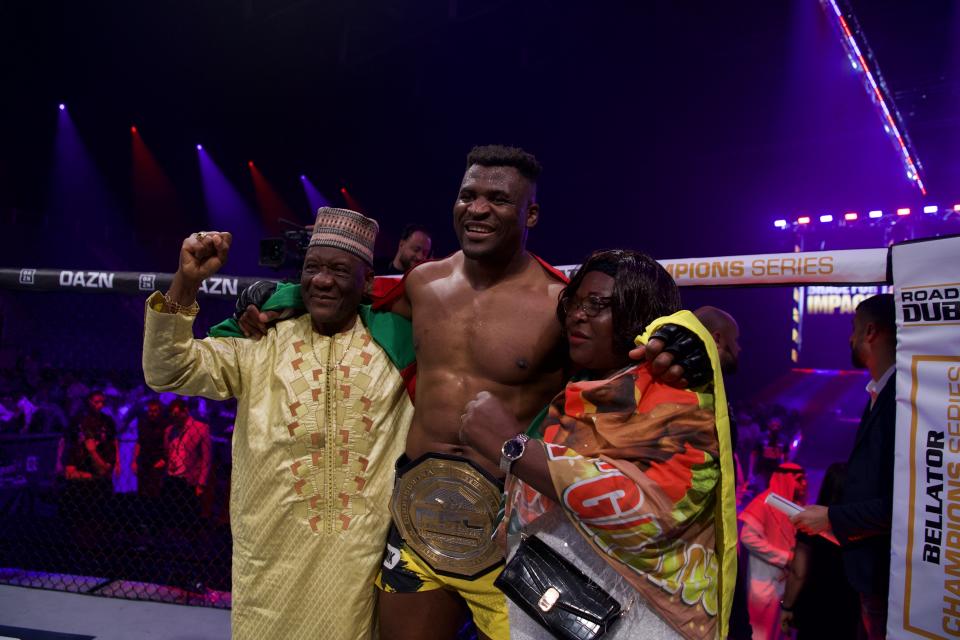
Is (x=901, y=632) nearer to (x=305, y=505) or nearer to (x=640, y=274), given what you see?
(x=640, y=274)

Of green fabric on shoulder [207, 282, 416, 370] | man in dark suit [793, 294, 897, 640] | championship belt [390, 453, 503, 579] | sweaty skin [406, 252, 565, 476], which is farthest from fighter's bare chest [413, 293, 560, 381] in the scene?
man in dark suit [793, 294, 897, 640]

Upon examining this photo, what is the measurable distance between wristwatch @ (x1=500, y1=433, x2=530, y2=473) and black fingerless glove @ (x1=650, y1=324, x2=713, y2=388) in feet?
1.17

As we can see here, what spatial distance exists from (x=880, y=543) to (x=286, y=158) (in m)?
13.7

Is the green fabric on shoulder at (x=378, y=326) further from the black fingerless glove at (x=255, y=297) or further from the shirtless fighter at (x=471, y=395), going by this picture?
the shirtless fighter at (x=471, y=395)

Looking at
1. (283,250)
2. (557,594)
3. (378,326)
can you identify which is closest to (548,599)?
(557,594)

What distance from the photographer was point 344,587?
1.99 metres

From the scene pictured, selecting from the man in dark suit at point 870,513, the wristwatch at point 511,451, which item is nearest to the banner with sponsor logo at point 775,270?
the man in dark suit at point 870,513

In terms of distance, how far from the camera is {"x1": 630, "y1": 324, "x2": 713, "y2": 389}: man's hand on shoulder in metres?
1.29

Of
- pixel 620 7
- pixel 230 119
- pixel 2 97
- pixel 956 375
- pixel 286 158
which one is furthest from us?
pixel 286 158

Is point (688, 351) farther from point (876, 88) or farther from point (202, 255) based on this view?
point (876, 88)

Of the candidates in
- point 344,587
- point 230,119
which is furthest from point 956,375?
point 230,119

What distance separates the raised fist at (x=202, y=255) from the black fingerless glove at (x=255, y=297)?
34 centimetres

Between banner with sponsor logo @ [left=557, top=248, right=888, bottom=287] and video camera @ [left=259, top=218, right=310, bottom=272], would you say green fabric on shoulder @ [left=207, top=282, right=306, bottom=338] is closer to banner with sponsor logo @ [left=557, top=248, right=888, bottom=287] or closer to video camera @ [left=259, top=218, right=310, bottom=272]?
video camera @ [left=259, top=218, right=310, bottom=272]

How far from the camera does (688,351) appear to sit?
1303mm
